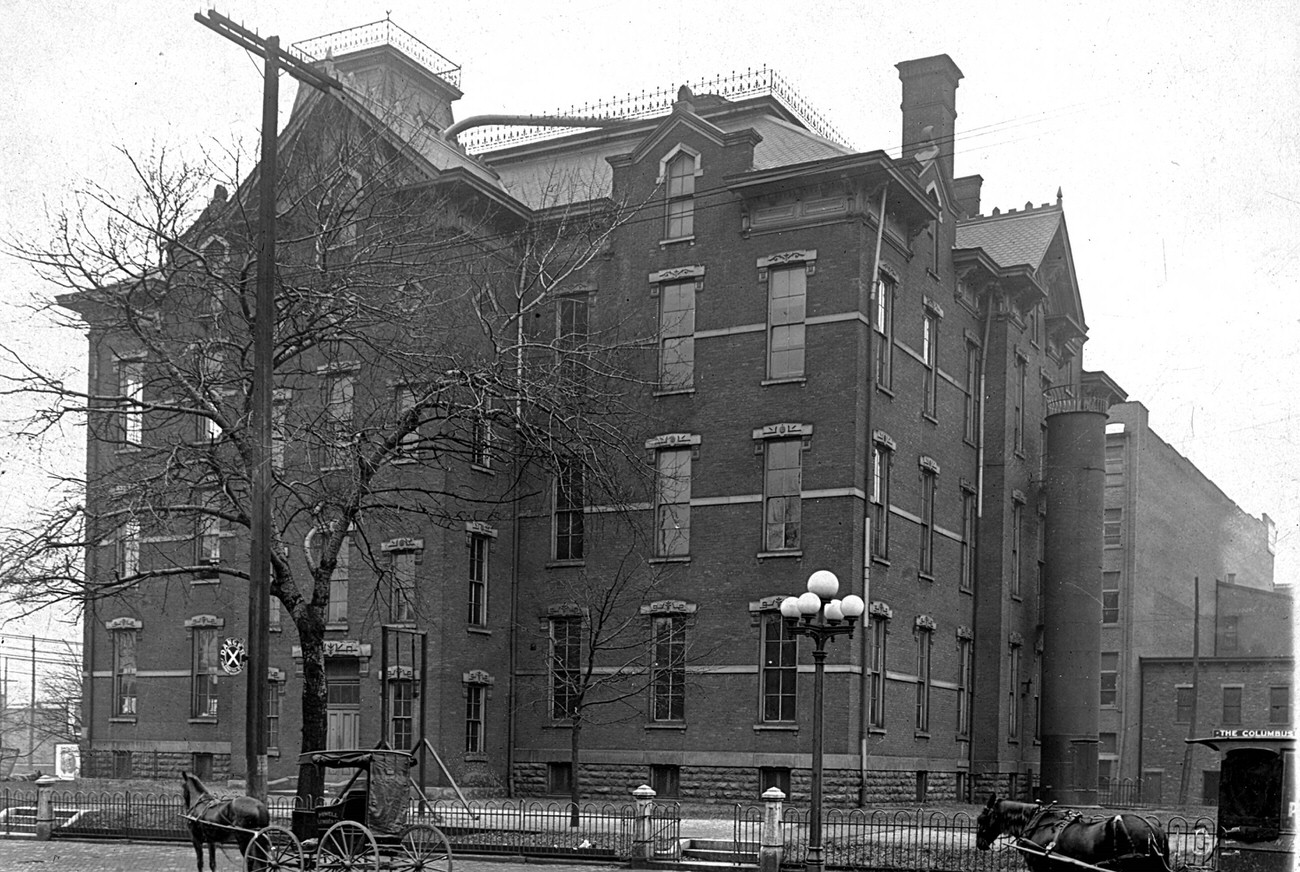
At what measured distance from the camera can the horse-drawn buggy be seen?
16.2 meters

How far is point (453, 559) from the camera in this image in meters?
35.7

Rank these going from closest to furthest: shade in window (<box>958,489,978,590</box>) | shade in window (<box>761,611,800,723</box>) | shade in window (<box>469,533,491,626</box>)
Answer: shade in window (<box>761,611,800,723</box>) → shade in window (<box>469,533,491,626</box>) → shade in window (<box>958,489,978,590</box>)

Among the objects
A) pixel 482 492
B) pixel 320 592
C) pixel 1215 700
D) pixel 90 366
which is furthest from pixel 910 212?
pixel 1215 700

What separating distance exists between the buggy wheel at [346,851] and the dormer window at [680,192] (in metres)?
22.8

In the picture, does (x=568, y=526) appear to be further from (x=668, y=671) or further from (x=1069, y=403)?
(x=1069, y=403)

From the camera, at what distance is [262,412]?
60.6 feet

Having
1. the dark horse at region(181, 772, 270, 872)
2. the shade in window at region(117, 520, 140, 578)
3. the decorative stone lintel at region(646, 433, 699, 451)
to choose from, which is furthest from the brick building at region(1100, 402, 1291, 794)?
the dark horse at region(181, 772, 270, 872)

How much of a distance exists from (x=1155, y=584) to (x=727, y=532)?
117 ft

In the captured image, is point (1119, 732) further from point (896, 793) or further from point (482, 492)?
point (482, 492)

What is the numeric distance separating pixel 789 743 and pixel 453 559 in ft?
30.3

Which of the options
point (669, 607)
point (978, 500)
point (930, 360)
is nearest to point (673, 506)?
point (669, 607)

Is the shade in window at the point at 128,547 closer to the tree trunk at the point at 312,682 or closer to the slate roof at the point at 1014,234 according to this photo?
the tree trunk at the point at 312,682

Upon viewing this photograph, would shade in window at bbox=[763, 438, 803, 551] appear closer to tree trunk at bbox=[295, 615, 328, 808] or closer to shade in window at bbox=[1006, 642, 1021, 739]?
shade in window at bbox=[1006, 642, 1021, 739]

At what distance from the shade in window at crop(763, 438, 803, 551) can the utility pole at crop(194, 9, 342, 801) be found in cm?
1778
